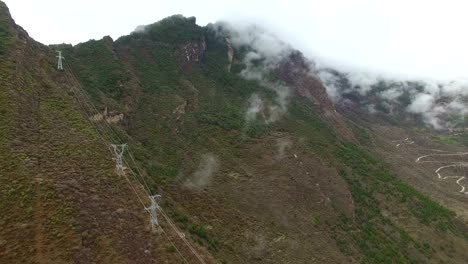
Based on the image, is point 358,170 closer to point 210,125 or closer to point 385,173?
point 385,173

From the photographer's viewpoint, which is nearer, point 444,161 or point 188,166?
point 188,166

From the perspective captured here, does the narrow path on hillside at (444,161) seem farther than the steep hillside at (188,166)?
Yes

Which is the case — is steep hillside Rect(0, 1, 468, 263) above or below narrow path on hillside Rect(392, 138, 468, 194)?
above

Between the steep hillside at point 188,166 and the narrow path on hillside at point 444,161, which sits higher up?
the steep hillside at point 188,166

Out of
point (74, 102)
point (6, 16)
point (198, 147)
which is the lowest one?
point (198, 147)

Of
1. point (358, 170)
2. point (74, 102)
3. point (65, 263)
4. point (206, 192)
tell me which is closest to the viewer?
point (65, 263)

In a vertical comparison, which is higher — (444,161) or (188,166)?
(188,166)

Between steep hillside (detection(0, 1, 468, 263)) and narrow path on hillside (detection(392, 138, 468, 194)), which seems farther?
narrow path on hillside (detection(392, 138, 468, 194))

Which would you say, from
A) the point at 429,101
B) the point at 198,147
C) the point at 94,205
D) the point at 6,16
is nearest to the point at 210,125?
the point at 198,147
